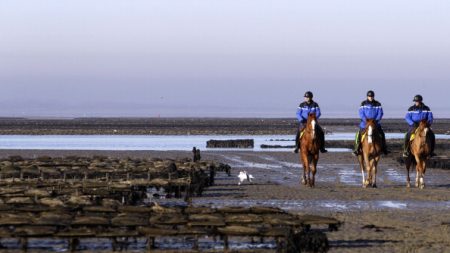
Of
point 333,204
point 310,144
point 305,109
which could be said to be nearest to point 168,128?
point 305,109

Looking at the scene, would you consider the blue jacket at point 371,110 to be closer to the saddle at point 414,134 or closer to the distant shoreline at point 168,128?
the saddle at point 414,134

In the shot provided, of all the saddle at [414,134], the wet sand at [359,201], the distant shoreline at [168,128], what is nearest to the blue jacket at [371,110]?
the saddle at [414,134]

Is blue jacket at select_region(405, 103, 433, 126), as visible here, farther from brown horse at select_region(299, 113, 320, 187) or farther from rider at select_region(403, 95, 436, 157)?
brown horse at select_region(299, 113, 320, 187)

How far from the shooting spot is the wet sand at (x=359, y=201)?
16.2 metres

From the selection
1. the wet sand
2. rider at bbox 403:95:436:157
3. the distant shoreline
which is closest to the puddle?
the wet sand

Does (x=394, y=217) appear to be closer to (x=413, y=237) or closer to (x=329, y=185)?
(x=413, y=237)

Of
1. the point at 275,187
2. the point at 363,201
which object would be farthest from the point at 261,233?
the point at 275,187

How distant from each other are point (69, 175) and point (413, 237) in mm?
12806

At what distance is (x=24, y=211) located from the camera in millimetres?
16625

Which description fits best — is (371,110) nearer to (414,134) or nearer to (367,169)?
(414,134)

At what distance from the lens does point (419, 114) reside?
27344mm

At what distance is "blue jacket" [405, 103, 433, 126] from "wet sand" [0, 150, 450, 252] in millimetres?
1804

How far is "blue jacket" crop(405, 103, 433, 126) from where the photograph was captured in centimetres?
2722

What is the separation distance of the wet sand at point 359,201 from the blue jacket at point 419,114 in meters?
1.80
